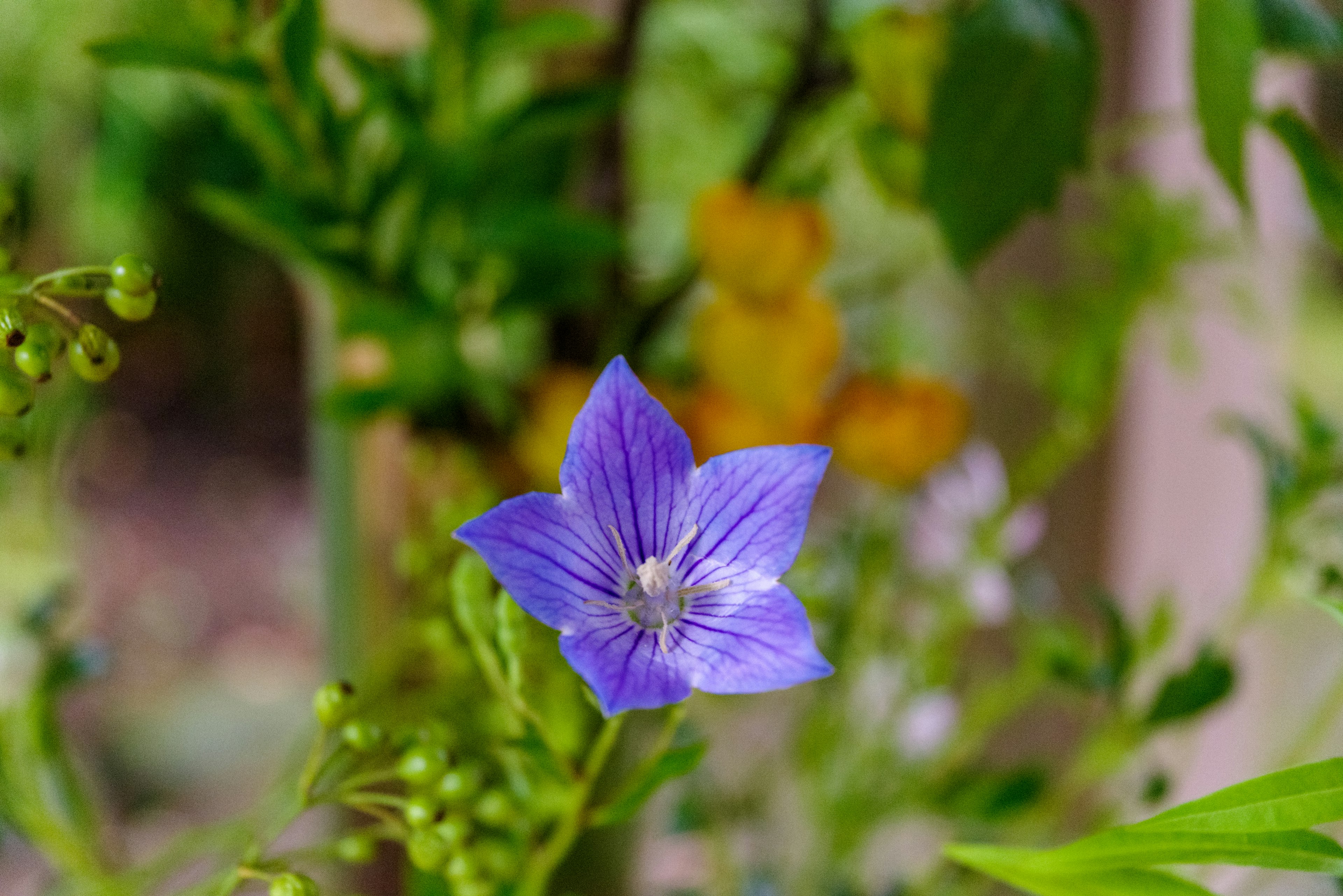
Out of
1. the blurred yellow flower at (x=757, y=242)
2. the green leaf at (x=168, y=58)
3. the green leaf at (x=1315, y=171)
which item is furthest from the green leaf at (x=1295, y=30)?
the green leaf at (x=168, y=58)

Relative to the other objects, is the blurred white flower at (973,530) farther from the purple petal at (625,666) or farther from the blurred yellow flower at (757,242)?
the purple petal at (625,666)

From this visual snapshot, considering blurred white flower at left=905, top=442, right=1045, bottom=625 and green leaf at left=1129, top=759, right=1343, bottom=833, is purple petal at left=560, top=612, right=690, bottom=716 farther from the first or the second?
blurred white flower at left=905, top=442, right=1045, bottom=625

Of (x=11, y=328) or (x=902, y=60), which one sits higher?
(x=902, y=60)

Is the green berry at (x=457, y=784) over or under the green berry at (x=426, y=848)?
over

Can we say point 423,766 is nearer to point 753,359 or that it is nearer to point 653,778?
point 653,778

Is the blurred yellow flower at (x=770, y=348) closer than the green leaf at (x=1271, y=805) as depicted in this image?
No

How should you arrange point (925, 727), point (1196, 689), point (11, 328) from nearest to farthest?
point (11, 328), point (1196, 689), point (925, 727)

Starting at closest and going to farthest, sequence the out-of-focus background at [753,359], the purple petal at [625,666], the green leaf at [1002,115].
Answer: the purple petal at [625,666] → the green leaf at [1002,115] → the out-of-focus background at [753,359]

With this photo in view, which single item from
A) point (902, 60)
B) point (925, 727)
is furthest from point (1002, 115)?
point (925, 727)
